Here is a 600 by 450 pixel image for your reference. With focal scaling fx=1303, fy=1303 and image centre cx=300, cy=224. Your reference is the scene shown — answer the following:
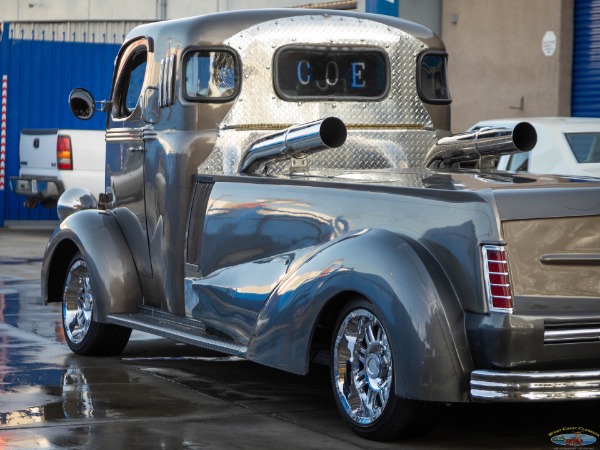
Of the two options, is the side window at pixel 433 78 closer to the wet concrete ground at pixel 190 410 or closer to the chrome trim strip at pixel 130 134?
the chrome trim strip at pixel 130 134

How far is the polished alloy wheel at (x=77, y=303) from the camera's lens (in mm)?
8523

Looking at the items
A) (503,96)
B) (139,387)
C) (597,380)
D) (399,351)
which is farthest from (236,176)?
(503,96)

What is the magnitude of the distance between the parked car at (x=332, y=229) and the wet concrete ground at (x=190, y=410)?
29cm

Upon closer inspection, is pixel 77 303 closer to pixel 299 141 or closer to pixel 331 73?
pixel 331 73

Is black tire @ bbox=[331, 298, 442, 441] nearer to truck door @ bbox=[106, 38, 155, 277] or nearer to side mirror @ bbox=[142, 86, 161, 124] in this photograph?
truck door @ bbox=[106, 38, 155, 277]

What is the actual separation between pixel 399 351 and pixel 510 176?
1289 mm

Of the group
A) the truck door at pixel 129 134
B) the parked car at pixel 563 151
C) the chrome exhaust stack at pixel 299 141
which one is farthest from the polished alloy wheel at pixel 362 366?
the parked car at pixel 563 151

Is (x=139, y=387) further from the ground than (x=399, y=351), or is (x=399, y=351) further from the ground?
(x=399, y=351)

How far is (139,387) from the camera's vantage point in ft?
24.2

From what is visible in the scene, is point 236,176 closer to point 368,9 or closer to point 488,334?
point 488,334

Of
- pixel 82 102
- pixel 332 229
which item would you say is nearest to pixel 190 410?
pixel 332 229

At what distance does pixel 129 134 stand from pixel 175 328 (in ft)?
5.14

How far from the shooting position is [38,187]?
18906 mm

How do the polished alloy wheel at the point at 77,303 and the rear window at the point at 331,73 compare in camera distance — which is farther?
the polished alloy wheel at the point at 77,303
